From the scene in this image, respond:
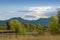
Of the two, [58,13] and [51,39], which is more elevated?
[58,13]

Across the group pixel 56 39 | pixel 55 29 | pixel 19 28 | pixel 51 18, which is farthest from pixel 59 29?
pixel 56 39

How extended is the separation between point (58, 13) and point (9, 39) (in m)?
10.9

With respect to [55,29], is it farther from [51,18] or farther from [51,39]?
[51,39]

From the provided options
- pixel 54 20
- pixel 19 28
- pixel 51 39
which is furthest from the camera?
pixel 19 28

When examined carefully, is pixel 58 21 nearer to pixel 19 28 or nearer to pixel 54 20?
pixel 54 20

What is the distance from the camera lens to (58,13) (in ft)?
69.3

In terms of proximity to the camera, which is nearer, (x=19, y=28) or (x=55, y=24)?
(x=55, y=24)

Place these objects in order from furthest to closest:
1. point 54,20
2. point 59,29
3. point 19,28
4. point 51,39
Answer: point 19,28
point 54,20
point 59,29
point 51,39

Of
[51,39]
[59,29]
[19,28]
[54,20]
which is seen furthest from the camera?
[19,28]

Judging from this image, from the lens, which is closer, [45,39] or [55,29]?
[45,39]

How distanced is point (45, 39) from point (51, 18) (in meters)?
12.3

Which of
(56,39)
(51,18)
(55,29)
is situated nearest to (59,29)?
(55,29)

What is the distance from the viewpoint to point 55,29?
69.6 ft

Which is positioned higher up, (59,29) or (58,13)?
(58,13)
